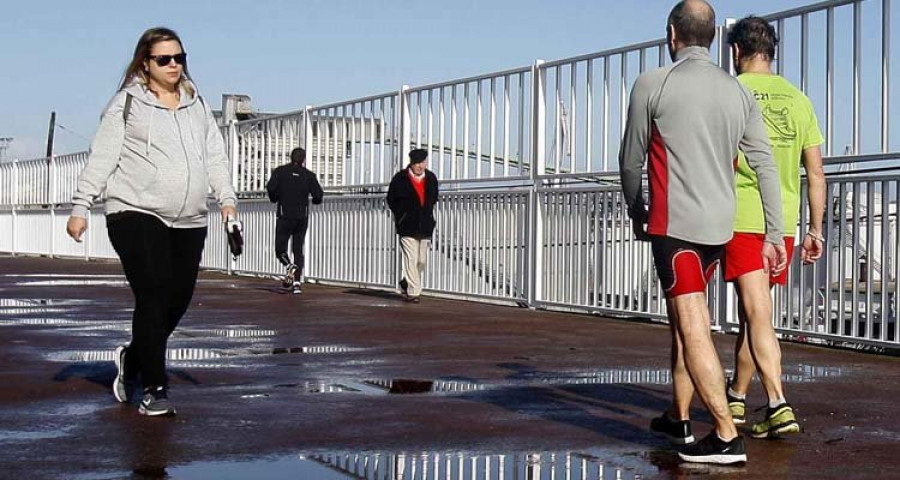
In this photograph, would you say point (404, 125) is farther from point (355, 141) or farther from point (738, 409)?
point (738, 409)

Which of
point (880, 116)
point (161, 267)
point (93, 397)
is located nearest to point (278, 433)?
point (161, 267)

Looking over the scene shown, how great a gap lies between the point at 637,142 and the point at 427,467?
149 centimetres

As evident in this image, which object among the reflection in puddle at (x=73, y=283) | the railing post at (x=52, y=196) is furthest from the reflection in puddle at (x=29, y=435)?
the railing post at (x=52, y=196)

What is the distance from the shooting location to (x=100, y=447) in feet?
20.7

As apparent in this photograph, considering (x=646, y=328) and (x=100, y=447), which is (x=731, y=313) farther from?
(x=100, y=447)

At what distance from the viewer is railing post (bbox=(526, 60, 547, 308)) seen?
15.7 meters

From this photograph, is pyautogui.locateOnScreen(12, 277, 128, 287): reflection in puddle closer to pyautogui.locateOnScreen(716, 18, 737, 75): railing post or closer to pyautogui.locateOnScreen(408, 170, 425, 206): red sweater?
pyautogui.locateOnScreen(408, 170, 425, 206): red sweater

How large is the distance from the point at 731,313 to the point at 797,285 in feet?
2.86

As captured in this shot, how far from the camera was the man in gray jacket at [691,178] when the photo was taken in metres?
5.91

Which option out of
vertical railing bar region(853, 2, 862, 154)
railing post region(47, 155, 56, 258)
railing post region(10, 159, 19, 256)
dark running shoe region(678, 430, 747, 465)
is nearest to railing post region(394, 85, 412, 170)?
vertical railing bar region(853, 2, 862, 154)

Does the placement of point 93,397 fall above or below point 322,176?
below

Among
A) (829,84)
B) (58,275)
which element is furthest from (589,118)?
(58,275)

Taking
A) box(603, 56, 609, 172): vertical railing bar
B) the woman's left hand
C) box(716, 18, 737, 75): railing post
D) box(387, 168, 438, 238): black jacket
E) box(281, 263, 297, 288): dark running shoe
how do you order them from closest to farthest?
the woman's left hand < box(716, 18, 737, 75): railing post < box(603, 56, 609, 172): vertical railing bar < box(387, 168, 438, 238): black jacket < box(281, 263, 297, 288): dark running shoe

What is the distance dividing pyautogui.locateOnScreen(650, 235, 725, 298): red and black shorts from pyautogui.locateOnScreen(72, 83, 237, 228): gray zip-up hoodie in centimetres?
243
